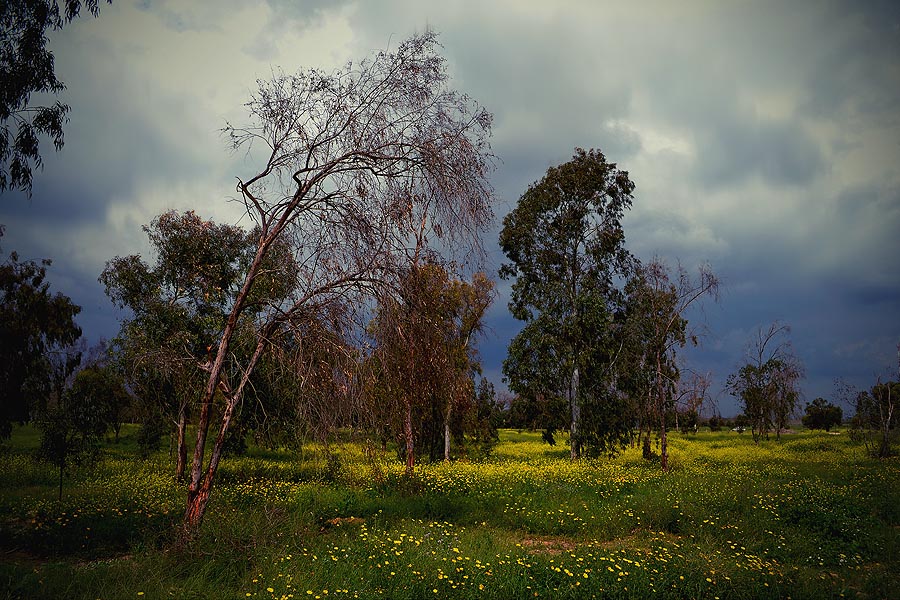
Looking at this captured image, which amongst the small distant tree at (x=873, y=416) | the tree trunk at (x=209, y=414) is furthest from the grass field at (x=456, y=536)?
the small distant tree at (x=873, y=416)

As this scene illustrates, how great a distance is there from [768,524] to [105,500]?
50.4 ft

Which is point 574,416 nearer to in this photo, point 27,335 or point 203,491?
point 203,491

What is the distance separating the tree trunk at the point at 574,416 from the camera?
23875 mm

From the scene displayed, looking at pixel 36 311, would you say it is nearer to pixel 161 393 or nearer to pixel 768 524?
pixel 161 393

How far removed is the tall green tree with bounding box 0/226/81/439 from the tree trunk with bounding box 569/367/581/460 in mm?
22337

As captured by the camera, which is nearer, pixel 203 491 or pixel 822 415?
pixel 203 491

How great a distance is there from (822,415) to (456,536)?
61.0 m

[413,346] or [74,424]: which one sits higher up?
[413,346]

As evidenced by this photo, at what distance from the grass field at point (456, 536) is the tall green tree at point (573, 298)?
6287mm

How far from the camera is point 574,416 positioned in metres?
24.0

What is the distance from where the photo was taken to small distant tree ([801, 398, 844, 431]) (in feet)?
177

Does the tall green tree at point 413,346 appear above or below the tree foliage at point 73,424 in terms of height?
above

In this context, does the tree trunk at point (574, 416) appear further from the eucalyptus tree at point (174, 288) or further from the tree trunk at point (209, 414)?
the tree trunk at point (209, 414)

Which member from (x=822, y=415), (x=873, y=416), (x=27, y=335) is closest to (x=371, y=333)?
(x=27, y=335)
